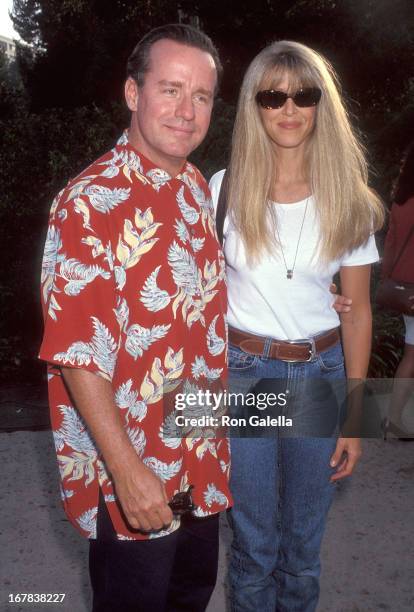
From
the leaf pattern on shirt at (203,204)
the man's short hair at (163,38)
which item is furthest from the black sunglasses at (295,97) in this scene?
the leaf pattern on shirt at (203,204)

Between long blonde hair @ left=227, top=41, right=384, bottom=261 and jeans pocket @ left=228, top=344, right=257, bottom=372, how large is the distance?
33 centimetres

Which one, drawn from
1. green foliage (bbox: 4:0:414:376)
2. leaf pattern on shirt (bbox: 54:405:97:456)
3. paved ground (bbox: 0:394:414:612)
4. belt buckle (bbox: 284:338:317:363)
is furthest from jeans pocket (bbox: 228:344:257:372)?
green foliage (bbox: 4:0:414:376)

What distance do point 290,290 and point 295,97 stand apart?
0.68 meters

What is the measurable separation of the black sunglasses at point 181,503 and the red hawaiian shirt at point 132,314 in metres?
0.03

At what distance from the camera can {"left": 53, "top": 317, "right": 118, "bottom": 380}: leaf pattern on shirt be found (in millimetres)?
1884

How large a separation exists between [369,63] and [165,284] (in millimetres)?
9619

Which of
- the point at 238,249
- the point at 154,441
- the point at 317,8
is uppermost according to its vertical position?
the point at 317,8

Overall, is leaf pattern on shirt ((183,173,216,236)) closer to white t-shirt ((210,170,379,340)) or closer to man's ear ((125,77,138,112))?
white t-shirt ((210,170,379,340))

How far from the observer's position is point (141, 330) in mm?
1992

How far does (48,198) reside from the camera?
23.0ft

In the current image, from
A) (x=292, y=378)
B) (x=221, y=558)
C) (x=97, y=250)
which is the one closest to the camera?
(x=97, y=250)

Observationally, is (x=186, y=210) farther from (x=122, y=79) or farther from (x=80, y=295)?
(x=122, y=79)

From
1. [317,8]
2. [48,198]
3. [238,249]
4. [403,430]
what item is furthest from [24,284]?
[317,8]

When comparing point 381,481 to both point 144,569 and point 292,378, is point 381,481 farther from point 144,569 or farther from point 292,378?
point 144,569
